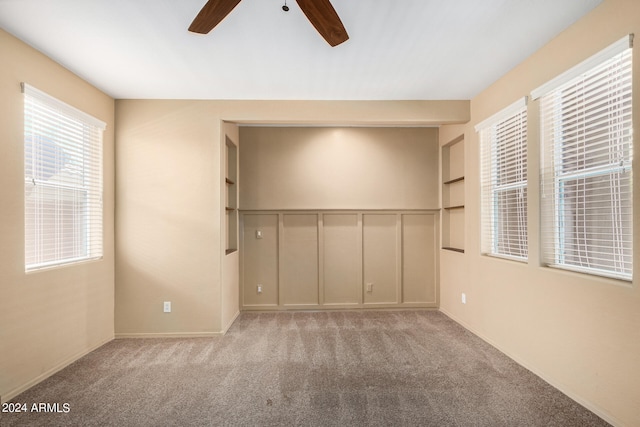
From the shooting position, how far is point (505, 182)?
3217 mm

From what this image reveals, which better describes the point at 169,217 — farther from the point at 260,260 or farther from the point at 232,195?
the point at 260,260

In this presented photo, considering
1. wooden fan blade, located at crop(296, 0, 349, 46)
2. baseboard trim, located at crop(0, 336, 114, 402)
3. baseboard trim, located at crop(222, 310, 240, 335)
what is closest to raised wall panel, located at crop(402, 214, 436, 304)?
baseboard trim, located at crop(222, 310, 240, 335)

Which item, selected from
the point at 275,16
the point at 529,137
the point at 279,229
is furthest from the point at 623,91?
the point at 279,229

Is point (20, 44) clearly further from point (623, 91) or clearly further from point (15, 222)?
point (623, 91)

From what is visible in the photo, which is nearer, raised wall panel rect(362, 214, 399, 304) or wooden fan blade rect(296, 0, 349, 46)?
wooden fan blade rect(296, 0, 349, 46)

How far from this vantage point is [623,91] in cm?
200

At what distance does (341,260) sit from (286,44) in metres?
2.94

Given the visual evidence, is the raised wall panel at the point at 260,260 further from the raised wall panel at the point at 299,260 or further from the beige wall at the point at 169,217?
the beige wall at the point at 169,217

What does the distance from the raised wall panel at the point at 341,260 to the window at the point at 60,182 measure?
271 cm

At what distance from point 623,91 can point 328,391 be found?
2.76 m

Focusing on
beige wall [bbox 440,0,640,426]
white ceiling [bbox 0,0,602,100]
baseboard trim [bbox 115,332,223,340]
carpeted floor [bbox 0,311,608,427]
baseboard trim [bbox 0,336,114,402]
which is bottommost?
carpeted floor [bbox 0,311,608,427]

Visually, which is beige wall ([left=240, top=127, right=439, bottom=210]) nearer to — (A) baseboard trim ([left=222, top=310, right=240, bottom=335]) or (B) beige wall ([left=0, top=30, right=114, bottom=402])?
(A) baseboard trim ([left=222, top=310, right=240, bottom=335])

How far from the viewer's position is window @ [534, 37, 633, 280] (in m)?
2.01

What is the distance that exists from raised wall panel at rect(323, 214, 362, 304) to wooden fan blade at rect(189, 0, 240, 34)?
123 inches
